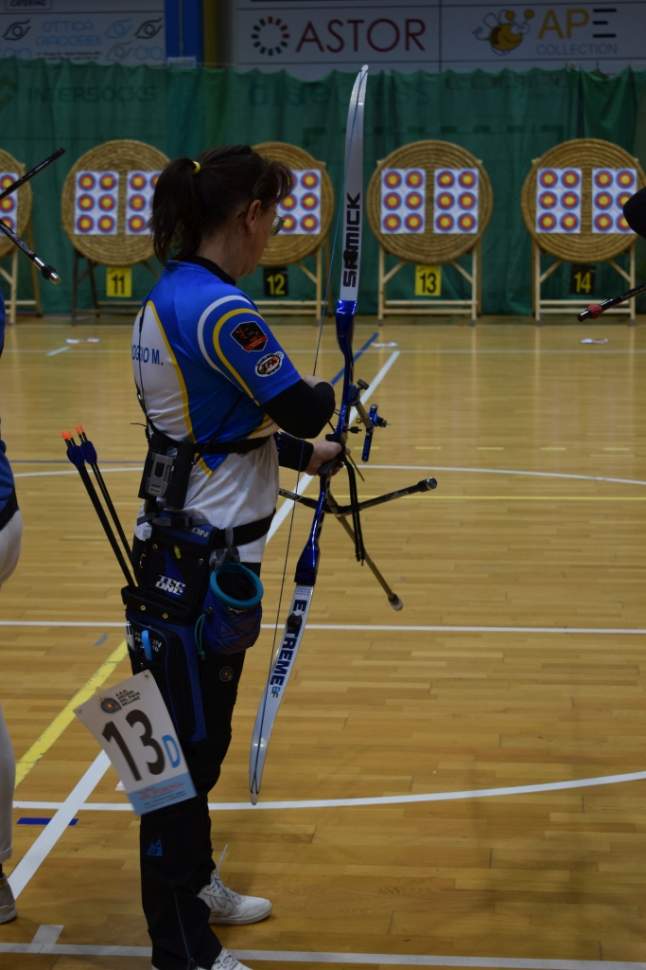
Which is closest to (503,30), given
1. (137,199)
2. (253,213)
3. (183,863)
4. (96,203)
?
(137,199)

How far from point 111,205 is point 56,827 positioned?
924 cm

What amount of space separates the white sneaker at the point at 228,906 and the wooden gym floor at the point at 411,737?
3 cm

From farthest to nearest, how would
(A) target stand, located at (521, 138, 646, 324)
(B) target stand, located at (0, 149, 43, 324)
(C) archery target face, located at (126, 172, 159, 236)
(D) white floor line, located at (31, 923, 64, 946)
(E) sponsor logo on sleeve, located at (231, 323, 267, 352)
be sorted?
(C) archery target face, located at (126, 172, 159, 236), (B) target stand, located at (0, 149, 43, 324), (A) target stand, located at (521, 138, 646, 324), (D) white floor line, located at (31, 923, 64, 946), (E) sponsor logo on sleeve, located at (231, 323, 267, 352)

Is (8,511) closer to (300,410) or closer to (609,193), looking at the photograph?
(300,410)

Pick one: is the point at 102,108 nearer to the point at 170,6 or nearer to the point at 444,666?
the point at 170,6

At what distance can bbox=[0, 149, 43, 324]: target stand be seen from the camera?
10.9 m

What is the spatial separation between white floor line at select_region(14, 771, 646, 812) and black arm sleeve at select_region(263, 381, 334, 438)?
3.10ft

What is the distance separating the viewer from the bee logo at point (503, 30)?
40.4 feet

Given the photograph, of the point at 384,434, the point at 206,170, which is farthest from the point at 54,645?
the point at 384,434

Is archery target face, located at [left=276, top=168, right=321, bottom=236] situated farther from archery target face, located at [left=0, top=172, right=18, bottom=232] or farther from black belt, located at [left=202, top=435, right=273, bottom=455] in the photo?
black belt, located at [left=202, top=435, right=273, bottom=455]

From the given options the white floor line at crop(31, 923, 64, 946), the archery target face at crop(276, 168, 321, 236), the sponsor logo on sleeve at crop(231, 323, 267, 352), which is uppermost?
the sponsor logo on sleeve at crop(231, 323, 267, 352)

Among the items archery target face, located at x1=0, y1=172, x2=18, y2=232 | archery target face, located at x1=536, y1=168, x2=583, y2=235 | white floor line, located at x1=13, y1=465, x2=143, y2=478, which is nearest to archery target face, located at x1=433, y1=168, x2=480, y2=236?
archery target face, located at x1=536, y1=168, x2=583, y2=235

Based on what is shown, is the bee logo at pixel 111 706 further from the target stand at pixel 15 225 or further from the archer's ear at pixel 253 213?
the target stand at pixel 15 225

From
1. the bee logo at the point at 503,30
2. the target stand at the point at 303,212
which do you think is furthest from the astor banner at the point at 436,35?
the target stand at the point at 303,212
